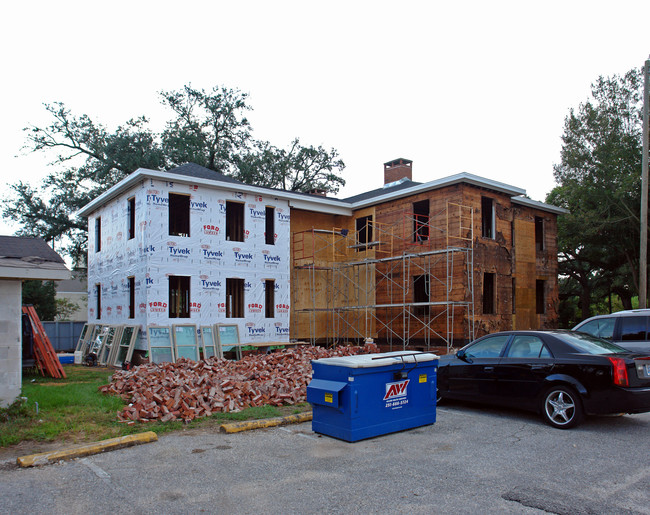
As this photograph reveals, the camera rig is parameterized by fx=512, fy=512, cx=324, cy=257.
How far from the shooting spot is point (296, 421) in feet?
27.3

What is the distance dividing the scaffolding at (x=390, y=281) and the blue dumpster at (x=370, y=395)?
410 inches

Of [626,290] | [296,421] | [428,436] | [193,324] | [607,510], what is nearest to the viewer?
[607,510]

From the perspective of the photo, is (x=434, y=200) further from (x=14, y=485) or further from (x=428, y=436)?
(x=14, y=485)

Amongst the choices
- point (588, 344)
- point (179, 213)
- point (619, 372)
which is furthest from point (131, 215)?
point (619, 372)

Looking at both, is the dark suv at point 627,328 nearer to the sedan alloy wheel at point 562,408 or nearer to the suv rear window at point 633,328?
the suv rear window at point 633,328

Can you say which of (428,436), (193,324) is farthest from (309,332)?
(428,436)

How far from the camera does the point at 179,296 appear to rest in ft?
59.2

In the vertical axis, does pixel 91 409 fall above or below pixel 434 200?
below

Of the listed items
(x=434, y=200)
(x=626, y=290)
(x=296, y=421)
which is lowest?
(x=296, y=421)

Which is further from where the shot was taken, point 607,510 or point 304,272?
point 304,272

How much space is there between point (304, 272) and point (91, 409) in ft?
45.0

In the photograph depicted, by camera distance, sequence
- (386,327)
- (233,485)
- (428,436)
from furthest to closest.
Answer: (386,327) → (428,436) → (233,485)

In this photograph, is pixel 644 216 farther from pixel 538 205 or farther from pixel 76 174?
pixel 76 174

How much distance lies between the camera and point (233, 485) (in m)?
5.29
